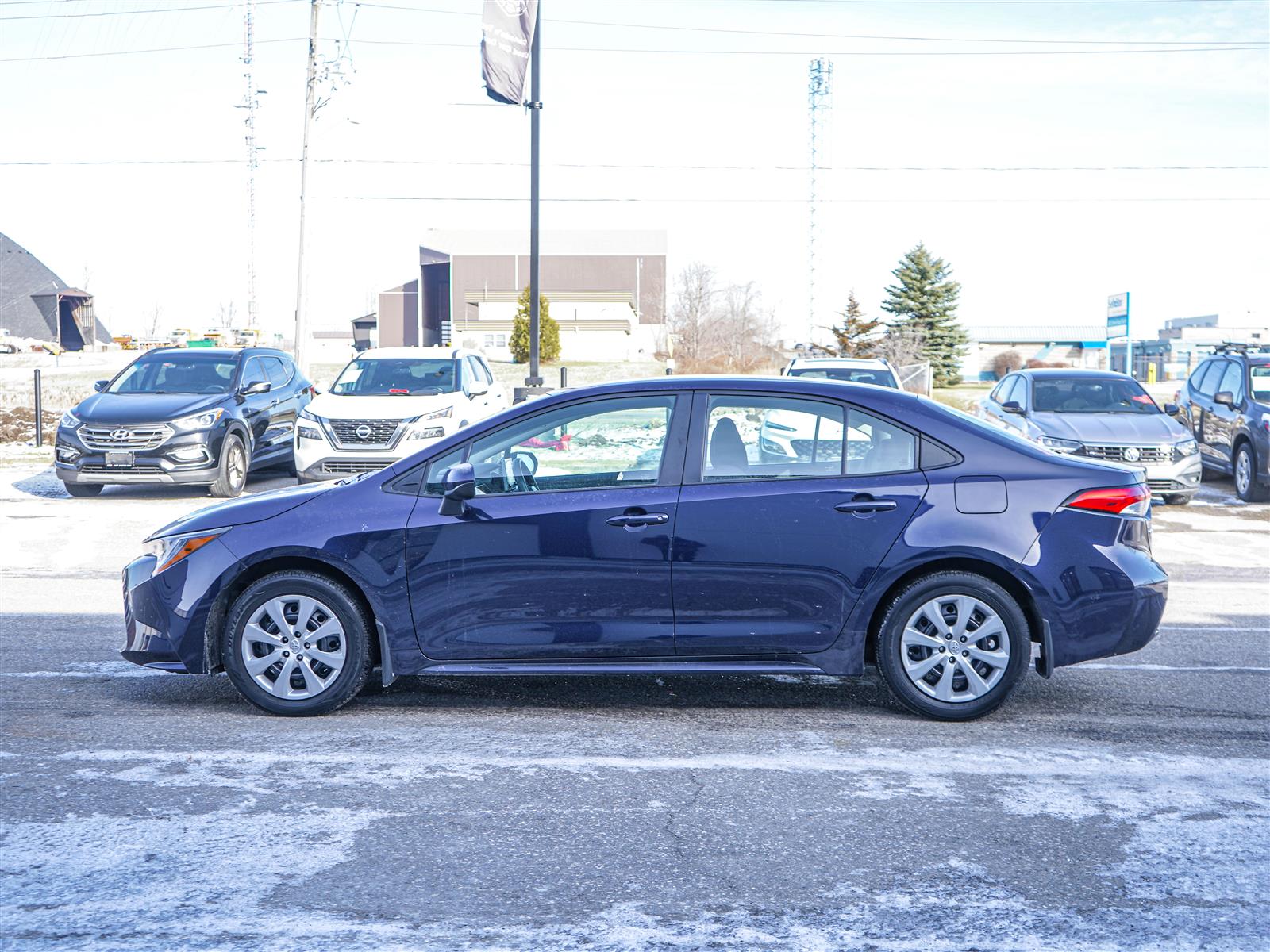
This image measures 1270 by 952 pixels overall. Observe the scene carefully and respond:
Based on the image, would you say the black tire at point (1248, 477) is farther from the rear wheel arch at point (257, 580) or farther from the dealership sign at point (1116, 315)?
the dealership sign at point (1116, 315)

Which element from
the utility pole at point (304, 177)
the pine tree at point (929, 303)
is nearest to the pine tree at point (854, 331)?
the pine tree at point (929, 303)

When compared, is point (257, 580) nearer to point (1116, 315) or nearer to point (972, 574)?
point (972, 574)

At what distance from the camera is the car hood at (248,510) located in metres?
5.73

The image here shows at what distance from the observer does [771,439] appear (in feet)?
19.1

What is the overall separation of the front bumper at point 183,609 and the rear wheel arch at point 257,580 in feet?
0.06

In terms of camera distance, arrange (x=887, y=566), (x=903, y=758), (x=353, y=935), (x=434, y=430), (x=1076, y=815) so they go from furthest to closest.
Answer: (x=434, y=430) → (x=887, y=566) → (x=903, y=758) → (x=1076, y=815) → (x=353, y=935)

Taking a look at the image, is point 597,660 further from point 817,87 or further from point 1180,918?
point 817,87

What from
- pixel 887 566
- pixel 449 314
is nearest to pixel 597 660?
pixel 887 566

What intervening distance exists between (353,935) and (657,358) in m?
64.3

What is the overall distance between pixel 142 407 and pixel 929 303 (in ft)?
203

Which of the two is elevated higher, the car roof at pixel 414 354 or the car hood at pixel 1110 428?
the car roof at pixel 414 354

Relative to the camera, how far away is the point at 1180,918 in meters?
3.66

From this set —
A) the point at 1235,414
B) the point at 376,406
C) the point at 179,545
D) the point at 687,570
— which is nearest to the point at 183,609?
the point at 179,545

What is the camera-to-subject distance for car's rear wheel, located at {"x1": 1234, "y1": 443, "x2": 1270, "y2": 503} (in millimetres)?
15625
